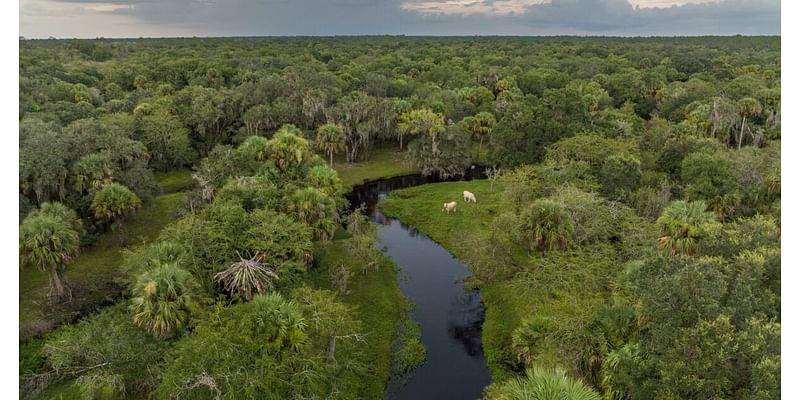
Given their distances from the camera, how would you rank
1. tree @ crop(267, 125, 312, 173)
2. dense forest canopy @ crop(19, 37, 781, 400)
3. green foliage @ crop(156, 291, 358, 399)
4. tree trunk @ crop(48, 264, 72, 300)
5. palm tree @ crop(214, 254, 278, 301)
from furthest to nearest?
tree @ crop(267, 125, 312, 173) → tree trunk @ crop(48, 264, 72, 300) → palm tree @ crop(214, 254, 278, 301) → green foliage @ crop(156, 291, 358, 399) → dense forest canopy @ crop(19, 37, 781, 400)

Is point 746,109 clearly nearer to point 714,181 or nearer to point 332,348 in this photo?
point 714,181

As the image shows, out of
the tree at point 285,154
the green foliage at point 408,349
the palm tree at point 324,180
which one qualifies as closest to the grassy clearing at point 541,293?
the green foliage at point 408,349

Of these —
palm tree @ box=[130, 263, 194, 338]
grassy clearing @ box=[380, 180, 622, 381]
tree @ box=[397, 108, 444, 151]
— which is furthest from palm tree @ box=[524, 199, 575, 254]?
tree @ box=[397, 108, 444, 151]

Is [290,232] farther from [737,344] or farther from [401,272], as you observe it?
[737,344]

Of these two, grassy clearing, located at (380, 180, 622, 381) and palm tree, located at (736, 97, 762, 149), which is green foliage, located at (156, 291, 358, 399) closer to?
grassy clearing, located at (380, 180, 622, 381)

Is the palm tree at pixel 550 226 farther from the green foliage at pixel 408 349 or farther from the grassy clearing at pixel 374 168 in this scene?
the grassy clearing at pixel 374 168

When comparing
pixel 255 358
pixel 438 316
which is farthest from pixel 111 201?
pixel 438 316
